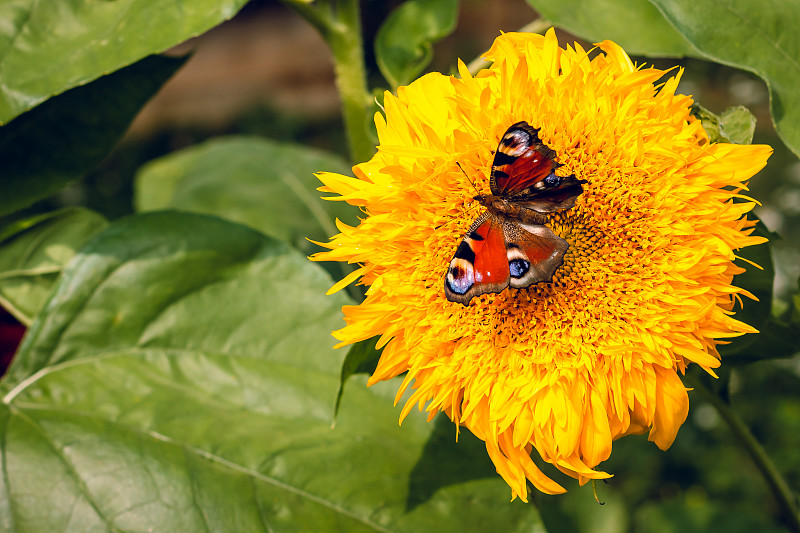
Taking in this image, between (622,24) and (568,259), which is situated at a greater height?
(622,24)

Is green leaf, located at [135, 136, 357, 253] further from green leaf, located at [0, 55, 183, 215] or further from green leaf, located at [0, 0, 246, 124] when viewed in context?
green leaf, located at [0, 0, 246, 124]

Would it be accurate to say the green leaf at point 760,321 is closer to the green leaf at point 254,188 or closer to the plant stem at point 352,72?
the plant stem at point 352,72

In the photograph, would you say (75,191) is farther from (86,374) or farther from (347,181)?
(347,181)

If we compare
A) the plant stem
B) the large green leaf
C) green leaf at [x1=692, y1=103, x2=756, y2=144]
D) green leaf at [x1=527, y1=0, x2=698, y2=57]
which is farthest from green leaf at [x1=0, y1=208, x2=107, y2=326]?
green leaf at [x1=692, y1=103, x2=756, y2=144]

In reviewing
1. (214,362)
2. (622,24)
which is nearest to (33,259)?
(214,362)

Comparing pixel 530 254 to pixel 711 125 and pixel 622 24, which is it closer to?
pixel 711 125

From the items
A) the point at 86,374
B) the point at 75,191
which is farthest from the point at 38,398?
the point at 75,191

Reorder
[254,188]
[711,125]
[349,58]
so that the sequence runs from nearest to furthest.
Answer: [711,125] → [349,58] → [254,188]
